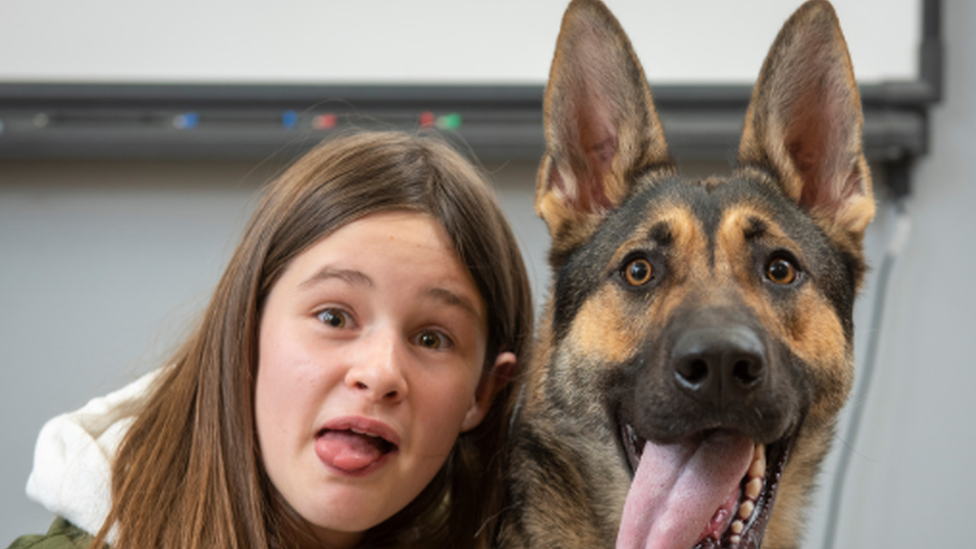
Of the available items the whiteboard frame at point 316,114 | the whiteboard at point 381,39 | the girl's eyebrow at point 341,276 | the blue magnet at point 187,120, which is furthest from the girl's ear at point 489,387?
the blue magnet at point 187,120

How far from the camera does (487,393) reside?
1544 mm

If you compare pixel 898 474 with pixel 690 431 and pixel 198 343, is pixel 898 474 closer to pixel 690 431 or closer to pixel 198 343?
pixel 690 431

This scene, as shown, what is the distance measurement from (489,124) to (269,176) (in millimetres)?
718

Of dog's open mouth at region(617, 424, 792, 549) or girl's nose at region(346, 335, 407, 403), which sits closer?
dog's open mouth at region(617, 424, 792, 549)

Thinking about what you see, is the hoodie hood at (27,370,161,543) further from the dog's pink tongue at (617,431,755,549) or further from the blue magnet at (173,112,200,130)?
the blue magnet at (173,112,200,130)

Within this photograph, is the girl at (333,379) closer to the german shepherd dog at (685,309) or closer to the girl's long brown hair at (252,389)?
the girl's long brown hair at (252,389)

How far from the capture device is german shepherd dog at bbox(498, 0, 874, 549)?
1.07m

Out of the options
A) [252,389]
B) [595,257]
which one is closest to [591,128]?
[595,257]

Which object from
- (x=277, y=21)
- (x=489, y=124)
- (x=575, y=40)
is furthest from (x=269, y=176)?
(x=575, y=40)

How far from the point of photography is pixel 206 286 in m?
2.35

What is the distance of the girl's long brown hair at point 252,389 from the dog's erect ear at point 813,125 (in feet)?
1.84

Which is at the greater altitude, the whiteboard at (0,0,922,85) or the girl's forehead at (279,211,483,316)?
the whiteboard at (0,0,922,85)

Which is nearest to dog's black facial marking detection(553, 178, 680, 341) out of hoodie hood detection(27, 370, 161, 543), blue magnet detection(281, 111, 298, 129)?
hoodie hood detection(27, 370, 161, 543)

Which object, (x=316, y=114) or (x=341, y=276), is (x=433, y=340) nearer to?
(x=341, y=276)
